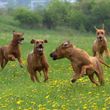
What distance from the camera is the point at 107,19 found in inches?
2820

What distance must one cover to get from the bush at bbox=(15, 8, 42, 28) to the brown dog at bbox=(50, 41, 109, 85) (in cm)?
5876

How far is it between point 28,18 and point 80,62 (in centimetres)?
6319

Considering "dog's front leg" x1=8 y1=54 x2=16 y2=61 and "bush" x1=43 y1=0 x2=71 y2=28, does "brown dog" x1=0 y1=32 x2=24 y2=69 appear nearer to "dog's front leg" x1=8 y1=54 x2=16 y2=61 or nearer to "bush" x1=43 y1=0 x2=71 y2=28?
"dog's front leg" x1=8 y1=54 x2=16 y2=61

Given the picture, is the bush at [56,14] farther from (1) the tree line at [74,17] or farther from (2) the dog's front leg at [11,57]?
(2) the dog's front leg at [11,57]

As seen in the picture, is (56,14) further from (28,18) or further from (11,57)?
(11,57)

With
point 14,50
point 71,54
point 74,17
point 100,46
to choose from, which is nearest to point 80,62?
point 71,54

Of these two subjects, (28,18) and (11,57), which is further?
(28,18)

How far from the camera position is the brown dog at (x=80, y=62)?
13734 millimetres

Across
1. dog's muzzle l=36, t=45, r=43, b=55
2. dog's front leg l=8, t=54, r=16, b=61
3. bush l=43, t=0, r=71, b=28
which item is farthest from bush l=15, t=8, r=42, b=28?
dog's muzzle l=36, t=45, r=43, b=55

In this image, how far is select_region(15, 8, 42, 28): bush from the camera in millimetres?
74125

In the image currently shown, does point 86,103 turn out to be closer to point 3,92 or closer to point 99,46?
point 3,92

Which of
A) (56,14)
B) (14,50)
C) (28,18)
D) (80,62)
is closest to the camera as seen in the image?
(80,62)

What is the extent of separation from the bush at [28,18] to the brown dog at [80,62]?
5876 centimetres

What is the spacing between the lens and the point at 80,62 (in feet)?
45.7
